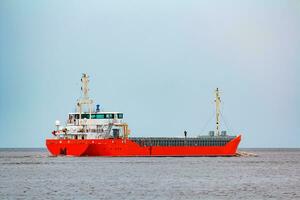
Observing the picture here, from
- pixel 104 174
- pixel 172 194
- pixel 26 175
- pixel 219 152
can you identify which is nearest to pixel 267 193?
pixel 172 194

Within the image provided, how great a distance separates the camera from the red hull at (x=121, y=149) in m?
120

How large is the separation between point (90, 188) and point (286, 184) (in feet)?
58.9

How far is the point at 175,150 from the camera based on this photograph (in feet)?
422

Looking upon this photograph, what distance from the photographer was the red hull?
120 metres

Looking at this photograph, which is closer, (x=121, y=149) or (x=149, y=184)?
(x=149, y=184)

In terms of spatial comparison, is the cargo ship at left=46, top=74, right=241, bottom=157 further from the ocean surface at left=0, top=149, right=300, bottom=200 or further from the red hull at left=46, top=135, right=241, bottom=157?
the ocean surface at left=0, top=149, right=300, bottom=200

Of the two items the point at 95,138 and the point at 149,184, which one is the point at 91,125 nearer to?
the point at 95,138

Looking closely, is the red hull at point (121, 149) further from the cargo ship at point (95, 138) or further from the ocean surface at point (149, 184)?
the ocean surface at point (149, 184)

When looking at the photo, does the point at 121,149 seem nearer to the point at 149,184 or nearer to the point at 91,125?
the point at 91,125

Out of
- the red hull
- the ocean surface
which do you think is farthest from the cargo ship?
the ocean surface

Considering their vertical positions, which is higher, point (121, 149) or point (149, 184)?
point (121, 149)

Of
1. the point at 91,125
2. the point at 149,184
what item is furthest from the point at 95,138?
the point at 149,184

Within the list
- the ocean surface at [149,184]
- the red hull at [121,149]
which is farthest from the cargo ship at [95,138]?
the ocean surface at [149,184]

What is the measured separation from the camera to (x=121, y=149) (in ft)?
402
